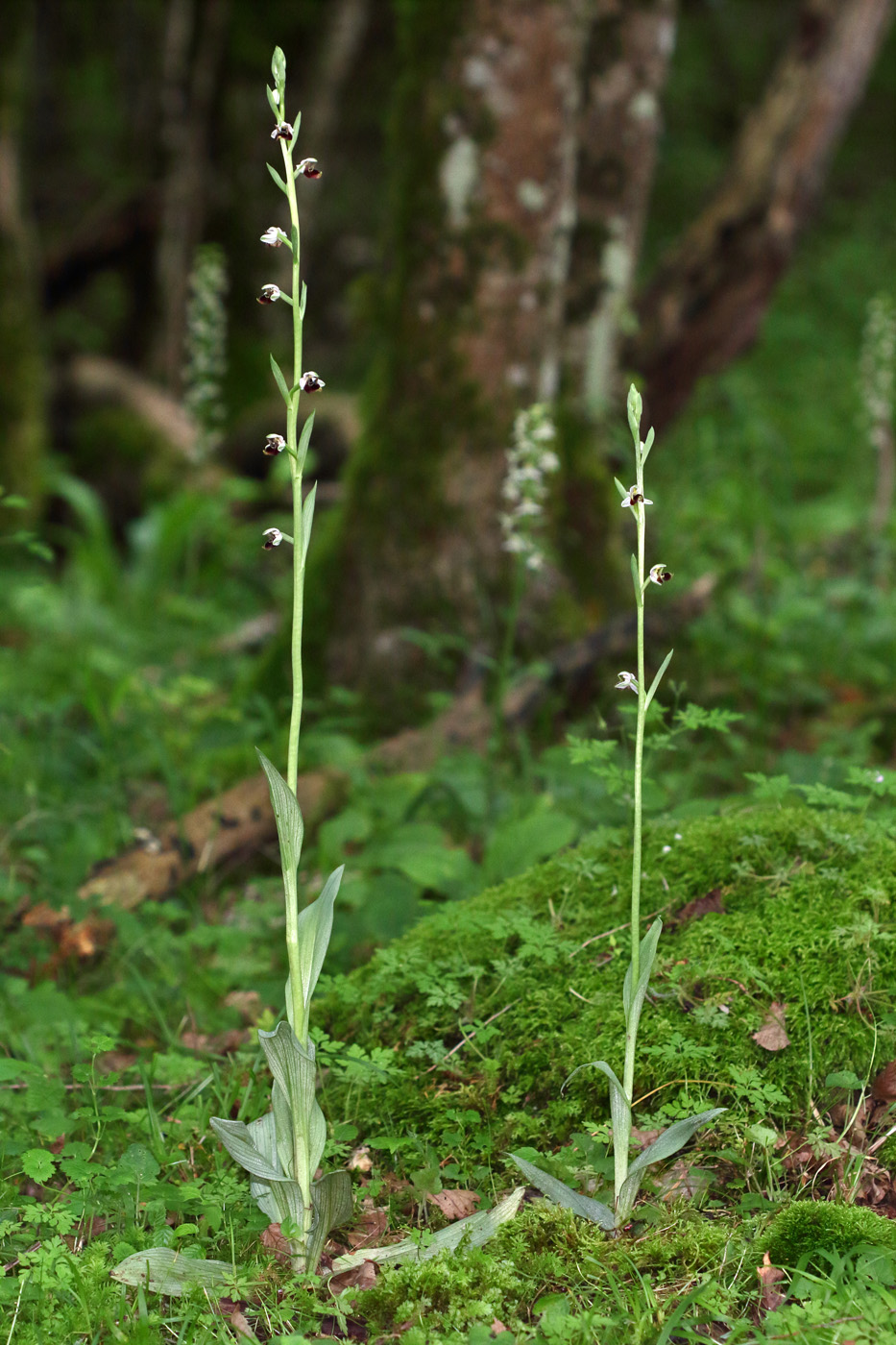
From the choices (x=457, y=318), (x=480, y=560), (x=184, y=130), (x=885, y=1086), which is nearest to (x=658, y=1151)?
(x=885, y=1086)

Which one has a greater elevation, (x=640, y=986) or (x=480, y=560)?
(x=480, y=560)

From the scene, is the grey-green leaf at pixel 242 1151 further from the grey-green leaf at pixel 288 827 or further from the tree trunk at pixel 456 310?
the tree trunk at pixel 456 310

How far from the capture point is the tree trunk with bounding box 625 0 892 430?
16.4 feet

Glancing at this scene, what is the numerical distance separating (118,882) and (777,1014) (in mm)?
1920

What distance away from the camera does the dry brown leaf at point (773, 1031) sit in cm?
197

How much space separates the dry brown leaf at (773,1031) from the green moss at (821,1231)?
33 cm

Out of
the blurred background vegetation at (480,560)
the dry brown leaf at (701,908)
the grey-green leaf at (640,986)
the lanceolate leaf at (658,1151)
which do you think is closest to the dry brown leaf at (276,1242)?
the lanceolate leaf at (658,1151)

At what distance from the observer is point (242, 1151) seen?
173 cm

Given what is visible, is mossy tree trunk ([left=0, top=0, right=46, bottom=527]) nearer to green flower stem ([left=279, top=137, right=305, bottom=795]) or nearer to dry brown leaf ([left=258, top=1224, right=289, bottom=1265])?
green flower stem ([left=279, top=137, right=305, bottom=795])

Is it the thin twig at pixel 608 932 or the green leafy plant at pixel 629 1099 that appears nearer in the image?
the green leafy plant at pixel 629 1099

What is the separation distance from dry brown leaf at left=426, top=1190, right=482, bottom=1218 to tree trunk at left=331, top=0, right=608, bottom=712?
7.54ft

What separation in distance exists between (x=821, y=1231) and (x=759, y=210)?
15.0ft

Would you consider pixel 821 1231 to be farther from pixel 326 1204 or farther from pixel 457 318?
pixel 457 318

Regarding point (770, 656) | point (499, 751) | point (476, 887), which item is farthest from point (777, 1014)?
point (770, 656)
